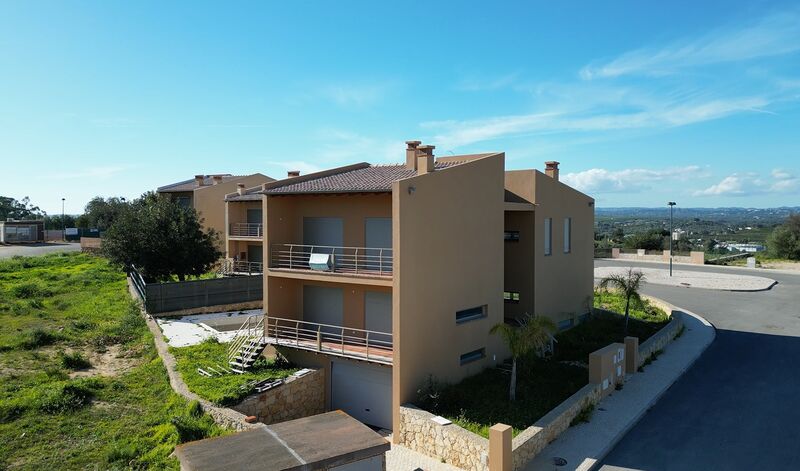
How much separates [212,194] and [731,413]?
35538 mm

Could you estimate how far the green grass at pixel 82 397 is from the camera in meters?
13.2

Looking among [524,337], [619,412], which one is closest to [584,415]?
[619,412]

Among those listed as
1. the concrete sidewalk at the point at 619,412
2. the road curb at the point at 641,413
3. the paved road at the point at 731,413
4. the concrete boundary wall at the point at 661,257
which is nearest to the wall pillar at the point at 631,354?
the concrete sidewalk at the point at 619,412

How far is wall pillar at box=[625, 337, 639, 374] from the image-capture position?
19.5m

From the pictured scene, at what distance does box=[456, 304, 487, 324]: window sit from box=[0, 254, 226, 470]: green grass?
25.7 feet

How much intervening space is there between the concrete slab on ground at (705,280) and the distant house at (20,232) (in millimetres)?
73994

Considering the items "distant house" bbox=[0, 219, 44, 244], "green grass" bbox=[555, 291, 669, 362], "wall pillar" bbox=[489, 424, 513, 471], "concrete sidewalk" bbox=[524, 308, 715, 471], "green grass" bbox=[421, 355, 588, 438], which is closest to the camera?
"wall pillar" bbox=[489, 424, 513, 471]

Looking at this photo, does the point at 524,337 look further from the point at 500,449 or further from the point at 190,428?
the point at 190,428

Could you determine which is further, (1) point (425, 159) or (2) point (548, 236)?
(2) point (548, 236)

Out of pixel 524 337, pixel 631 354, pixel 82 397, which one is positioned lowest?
pixel 82 397

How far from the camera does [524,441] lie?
1274 cm

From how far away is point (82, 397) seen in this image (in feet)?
54.3

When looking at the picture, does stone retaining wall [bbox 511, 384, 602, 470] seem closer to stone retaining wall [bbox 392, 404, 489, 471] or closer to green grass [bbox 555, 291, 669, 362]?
stone retaining wall [bbox 392, 404, 489, 471]

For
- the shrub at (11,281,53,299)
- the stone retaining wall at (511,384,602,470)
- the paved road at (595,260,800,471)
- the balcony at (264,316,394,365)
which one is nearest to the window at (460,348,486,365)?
the balcony at (264,316,394,365)
